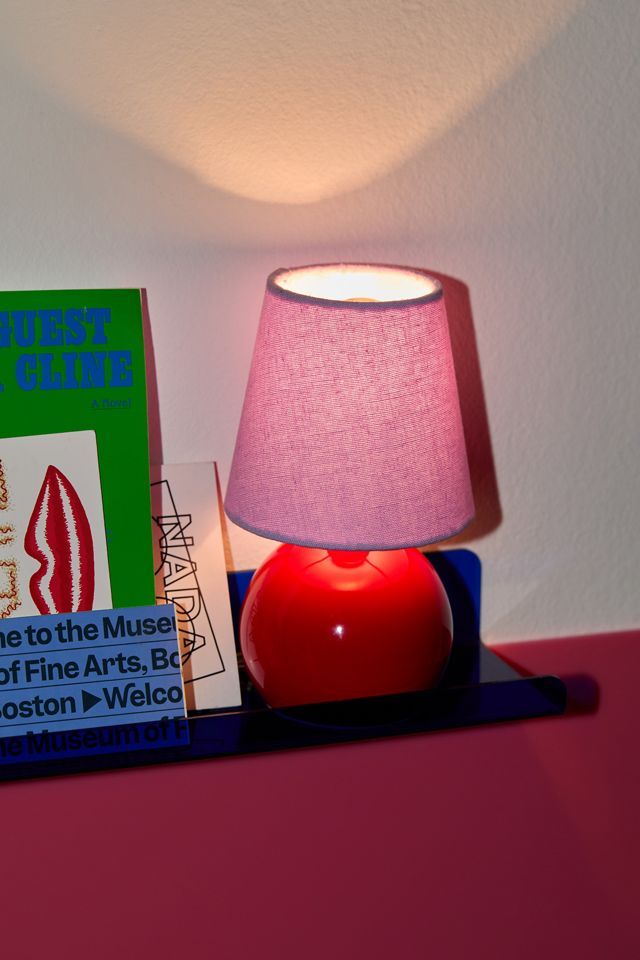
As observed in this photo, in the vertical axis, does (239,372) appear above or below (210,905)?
above

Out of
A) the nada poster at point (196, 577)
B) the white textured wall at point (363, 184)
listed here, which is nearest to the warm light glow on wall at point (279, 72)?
the white textured wall at point (363, 184)

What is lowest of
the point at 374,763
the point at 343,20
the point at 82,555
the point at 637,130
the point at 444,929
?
the point at 444,929

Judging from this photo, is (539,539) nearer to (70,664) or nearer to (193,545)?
(193,545)

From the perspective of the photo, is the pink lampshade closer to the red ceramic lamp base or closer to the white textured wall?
the red ceramic lamp base

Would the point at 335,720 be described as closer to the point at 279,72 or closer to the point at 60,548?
the point at 60,548

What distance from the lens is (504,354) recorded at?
1193 millimetres

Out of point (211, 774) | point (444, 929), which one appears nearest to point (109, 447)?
point (211, 774)

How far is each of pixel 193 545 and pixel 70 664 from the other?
0.23 meters

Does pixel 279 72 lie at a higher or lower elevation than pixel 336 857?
higher

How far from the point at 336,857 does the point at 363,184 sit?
0.74 meters

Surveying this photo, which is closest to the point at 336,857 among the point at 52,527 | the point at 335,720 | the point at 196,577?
the point at 335,720

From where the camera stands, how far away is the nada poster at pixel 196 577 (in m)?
1.05

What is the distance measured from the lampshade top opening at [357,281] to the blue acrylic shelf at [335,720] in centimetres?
42

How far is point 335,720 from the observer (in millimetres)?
976
